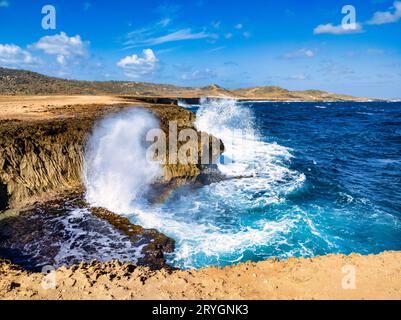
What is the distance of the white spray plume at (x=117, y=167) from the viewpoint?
415 inches

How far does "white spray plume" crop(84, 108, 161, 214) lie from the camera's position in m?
10.5

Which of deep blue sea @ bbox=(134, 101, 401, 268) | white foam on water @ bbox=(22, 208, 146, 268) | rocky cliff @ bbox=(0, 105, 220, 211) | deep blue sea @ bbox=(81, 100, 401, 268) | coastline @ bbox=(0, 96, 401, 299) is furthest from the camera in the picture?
rocky cliff @ bbox=(0, 105, 220, 211)

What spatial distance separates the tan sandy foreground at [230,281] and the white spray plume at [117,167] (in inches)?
170

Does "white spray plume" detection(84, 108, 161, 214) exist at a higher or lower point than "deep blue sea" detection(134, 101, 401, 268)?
higher

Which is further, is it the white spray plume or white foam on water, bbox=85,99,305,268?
the white spray plume

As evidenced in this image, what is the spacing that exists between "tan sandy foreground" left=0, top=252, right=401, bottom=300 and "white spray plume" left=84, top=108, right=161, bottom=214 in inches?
170

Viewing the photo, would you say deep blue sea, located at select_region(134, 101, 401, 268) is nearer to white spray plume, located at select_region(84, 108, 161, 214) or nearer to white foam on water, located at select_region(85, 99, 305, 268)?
white foam on water, located at select_region(85, 99, 305, 268)

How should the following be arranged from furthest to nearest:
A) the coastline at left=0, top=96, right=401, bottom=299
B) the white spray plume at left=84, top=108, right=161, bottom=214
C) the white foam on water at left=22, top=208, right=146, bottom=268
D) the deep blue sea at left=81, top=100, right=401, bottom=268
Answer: the white spray plume at left=84, top=108, right=161, bottom=214, the deep blue sea at left=81, top=100, right=401, bottom=268, the white foam on water at left=22, top=208, right=146, bottom=268, the coastline at left=0, top=96, right=401, bottom=299

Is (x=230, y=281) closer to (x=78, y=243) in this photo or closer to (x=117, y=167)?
(x=78, y=243)

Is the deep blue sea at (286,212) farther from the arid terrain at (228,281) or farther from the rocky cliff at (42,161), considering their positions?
the rocky cliff at (42,161)

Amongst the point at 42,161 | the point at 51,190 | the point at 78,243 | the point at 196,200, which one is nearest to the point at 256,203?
the point at 196,200

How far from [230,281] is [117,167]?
7.59 metres

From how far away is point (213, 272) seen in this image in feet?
19.0

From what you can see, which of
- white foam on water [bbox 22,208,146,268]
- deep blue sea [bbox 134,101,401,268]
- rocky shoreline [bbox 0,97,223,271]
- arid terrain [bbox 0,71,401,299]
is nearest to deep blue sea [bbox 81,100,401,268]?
deep blue sea [bbox 134,101,401,268]
